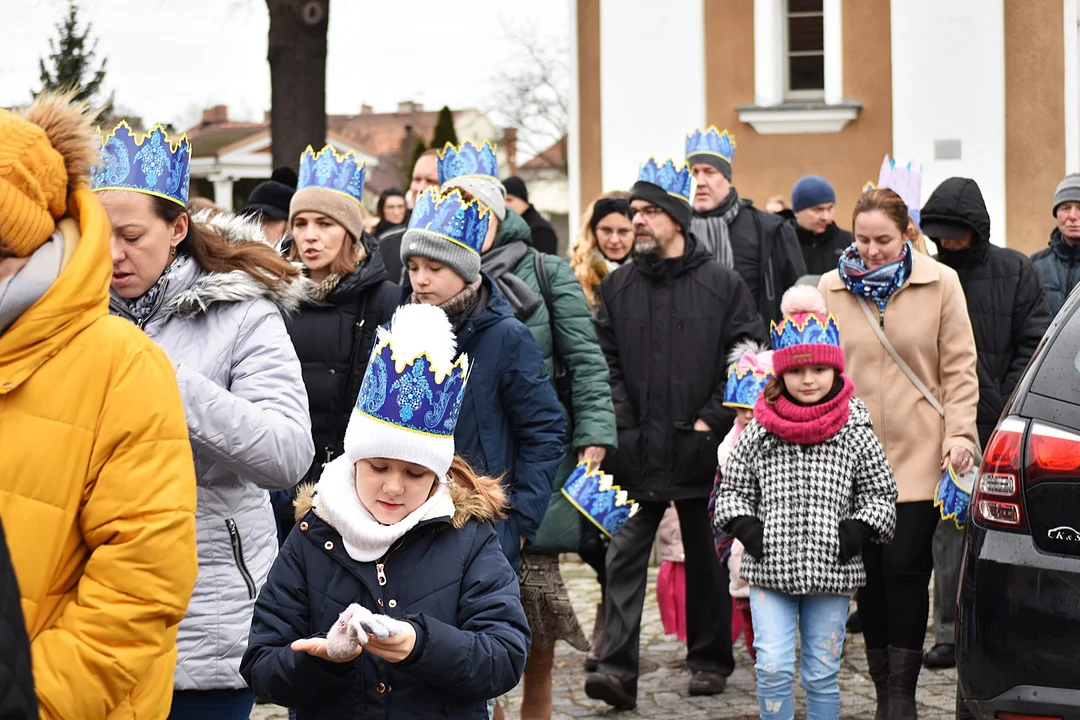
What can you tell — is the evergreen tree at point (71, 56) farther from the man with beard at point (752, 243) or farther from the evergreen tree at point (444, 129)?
the man with beard at point (752, 243)

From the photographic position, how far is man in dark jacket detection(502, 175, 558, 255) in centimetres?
946

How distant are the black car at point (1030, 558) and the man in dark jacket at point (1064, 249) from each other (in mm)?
4406

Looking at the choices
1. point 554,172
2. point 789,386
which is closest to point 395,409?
point 789,386

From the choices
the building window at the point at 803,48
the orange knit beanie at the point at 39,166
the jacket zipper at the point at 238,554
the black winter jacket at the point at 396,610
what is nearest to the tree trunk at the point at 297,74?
the building window at the point at 803,48

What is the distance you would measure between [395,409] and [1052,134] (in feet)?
48.4

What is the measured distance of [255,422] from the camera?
12.4 ft

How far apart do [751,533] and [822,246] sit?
468 cm

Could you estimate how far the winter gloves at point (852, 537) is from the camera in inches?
230

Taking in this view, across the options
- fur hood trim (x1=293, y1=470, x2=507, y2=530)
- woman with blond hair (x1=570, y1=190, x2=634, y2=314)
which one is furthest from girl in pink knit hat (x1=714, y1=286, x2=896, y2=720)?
woman with blond hair (x1=570, y1=190, x2=634, y2=314)

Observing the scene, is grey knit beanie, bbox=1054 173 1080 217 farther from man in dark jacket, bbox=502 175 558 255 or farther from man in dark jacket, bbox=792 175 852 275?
man in dark jacket, bbox=502 175 558 255

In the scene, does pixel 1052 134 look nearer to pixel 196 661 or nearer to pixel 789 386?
pixel 789 386

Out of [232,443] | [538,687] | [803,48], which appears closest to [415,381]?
[232,443]

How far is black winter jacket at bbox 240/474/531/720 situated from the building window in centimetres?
1554

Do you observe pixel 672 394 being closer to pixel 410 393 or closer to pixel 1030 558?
pixel 1030 558
